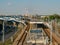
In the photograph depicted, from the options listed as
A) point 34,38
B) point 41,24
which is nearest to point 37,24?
point 41,24

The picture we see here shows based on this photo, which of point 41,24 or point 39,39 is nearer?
point 39,39

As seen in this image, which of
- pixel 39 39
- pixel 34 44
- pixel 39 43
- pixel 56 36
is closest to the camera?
pixel 34 44

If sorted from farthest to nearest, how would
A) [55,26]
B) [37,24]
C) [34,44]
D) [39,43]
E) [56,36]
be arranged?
[37,24], [55,26], [56,36], [39,43], [34,44]

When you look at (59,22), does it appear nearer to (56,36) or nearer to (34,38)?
(56,36)

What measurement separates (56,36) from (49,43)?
6.57 m

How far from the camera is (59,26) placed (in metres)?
26.6

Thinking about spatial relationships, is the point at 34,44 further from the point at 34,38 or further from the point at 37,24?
the point at 37,24

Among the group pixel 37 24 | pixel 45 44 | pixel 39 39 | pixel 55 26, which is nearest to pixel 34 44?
pixel 45 44

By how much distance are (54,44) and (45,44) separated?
1.95 metres

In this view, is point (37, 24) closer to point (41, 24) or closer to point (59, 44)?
point (41, 24)

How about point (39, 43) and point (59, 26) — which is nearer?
point (39, 43)

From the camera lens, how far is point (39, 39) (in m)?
16.8

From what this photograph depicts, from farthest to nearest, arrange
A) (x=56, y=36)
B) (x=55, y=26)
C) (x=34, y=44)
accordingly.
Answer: (x=55, y=26) < (x=56, y=36) < (x=34, y=44)

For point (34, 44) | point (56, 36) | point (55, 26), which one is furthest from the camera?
point (55, 26)
